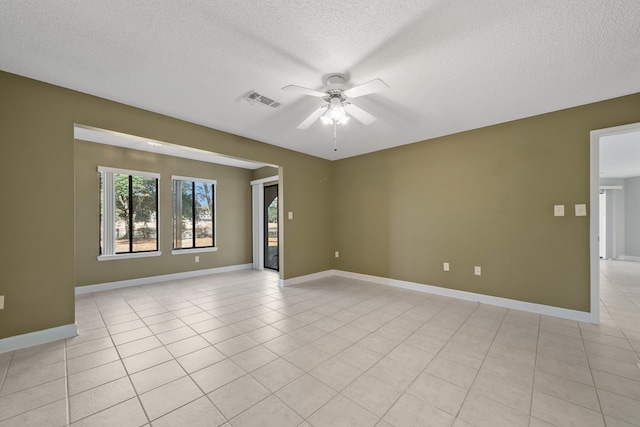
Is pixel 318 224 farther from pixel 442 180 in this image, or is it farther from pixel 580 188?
pixel 580 188

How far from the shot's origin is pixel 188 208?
18.9ft

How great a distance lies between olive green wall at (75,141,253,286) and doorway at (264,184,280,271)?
51 cm

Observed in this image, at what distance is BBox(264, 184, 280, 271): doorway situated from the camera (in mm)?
6434

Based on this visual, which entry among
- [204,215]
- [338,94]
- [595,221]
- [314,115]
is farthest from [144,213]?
[595,221]

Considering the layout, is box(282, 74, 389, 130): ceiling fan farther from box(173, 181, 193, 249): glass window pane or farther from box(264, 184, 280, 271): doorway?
box(173, 181, 193, 249): glass window pane

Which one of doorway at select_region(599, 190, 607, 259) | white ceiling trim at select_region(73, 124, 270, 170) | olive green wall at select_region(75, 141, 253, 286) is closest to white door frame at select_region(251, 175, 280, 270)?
olive green wall at select_region(75, 141, 253, 286)

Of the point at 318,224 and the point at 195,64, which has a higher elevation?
the point at 195,64

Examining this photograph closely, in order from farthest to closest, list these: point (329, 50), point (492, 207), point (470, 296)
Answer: point (470, 296) → point (492, 207) → point (329, 50)

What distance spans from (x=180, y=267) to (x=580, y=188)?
6.75 meters

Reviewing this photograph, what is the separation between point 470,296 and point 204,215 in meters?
5.57

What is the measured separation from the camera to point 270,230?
6512 millimetres

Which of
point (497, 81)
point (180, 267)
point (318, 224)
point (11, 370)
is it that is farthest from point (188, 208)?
point (497, 81)

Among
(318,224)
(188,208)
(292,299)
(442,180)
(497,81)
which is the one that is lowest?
(292,299)

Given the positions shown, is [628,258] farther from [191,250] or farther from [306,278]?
[191,250]
